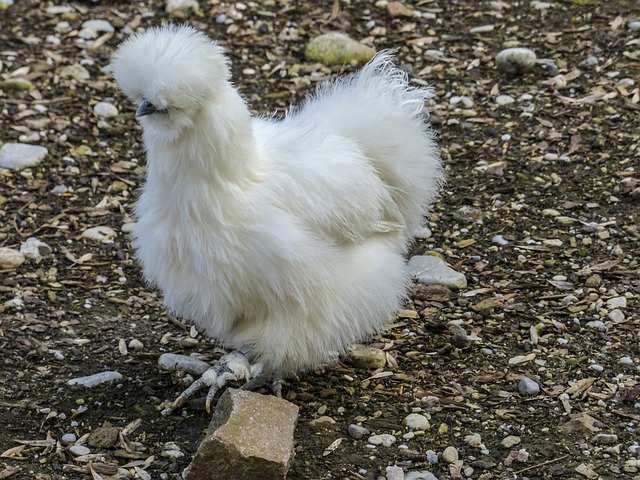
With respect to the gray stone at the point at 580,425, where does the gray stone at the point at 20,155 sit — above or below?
below

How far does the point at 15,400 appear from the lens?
4059 millimetres

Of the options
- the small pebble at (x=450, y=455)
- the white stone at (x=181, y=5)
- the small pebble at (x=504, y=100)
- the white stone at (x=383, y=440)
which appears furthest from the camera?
the white stone at (x=181, y=5)

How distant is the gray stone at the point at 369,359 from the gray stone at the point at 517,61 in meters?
2.94

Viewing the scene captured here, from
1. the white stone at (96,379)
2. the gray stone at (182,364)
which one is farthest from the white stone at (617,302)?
the white stone at (96,379)

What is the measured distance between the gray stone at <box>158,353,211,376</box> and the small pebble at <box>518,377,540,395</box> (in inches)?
55.2

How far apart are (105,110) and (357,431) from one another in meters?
3.38

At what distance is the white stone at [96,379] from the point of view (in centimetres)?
417

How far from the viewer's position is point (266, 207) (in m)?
3.74

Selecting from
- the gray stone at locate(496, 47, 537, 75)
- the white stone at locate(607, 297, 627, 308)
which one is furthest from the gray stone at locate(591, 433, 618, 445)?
the gray stone at locate(496, 47, 537, 75)

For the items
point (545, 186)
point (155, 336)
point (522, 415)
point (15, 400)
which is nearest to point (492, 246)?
point (545, 186)

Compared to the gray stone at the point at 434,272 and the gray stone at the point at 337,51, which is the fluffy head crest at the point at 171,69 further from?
the gray stone at the point at 337,51

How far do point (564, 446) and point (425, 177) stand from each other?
1.42 meters

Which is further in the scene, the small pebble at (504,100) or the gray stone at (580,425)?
the small pebble at (504,100)

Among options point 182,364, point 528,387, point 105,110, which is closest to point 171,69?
point 182,364
